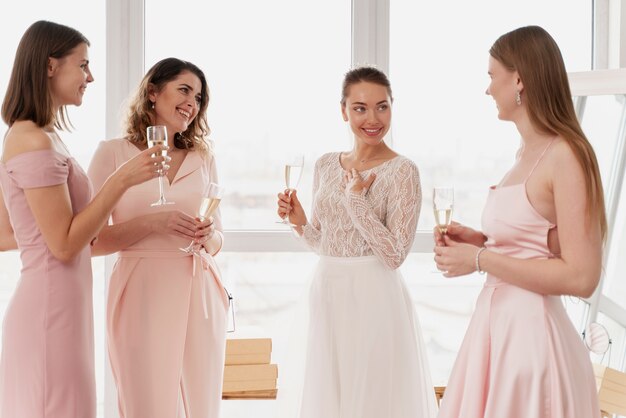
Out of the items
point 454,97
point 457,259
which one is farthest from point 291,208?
point 454,97

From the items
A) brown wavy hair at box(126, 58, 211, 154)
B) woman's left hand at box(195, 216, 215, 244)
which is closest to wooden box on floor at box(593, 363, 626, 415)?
woman's left hand at box(195, 216, 215, 244)

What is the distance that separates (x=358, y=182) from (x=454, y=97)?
135 centimetres

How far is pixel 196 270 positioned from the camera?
8.95 feet

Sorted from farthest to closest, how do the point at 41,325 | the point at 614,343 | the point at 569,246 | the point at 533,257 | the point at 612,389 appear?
the point at 614,343 → the point at 612,389 → the point at 41,325 → the point at 533,257 → the point at 569,246

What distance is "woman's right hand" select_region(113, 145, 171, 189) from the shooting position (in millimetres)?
2145

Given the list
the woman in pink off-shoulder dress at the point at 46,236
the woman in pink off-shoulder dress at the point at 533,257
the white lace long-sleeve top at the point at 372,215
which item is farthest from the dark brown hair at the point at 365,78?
the woman in pink off-shoulder dress at the point at 46,236

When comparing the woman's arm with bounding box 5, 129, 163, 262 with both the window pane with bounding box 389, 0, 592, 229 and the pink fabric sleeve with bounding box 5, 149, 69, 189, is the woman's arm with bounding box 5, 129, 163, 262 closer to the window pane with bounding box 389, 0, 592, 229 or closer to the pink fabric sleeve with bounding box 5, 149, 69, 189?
the pink fabric sleeve with bounding box 5, 149, 69, 189

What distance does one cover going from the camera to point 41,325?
2.07 m

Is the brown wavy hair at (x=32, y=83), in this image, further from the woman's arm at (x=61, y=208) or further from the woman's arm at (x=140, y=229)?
the woman's arm at (x=140, y=229)

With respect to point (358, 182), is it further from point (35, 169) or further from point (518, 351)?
point (35, 169)

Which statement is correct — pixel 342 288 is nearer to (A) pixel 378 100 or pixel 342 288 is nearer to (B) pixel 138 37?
(A) pixel 378 100

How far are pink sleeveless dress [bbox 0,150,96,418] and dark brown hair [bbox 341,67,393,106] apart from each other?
120 cm

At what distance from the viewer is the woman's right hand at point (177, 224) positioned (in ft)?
8.42

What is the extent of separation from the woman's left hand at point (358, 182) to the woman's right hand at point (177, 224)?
0.59 m
